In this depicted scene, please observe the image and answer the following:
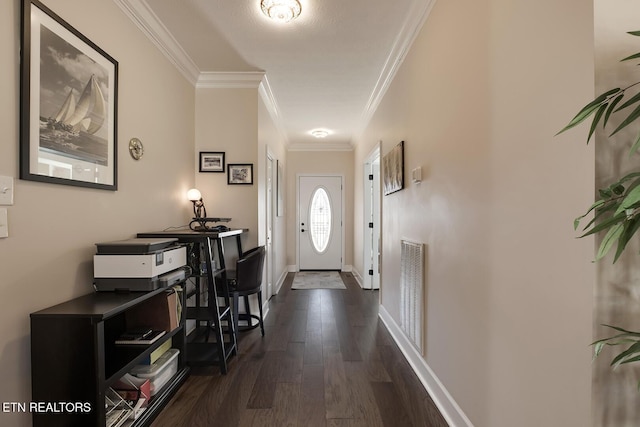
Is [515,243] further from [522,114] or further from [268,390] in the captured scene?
[268,390]

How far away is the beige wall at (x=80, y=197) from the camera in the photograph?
1253 mm

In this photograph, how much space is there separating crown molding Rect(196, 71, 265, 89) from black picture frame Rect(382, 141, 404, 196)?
1.52m

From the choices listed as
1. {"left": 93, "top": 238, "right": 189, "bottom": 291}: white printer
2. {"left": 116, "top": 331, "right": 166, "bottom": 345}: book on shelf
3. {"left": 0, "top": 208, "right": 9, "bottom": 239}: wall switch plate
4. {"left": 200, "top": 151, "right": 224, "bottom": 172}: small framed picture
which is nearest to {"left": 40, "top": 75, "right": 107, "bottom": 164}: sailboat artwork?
{"left": 0, "top": 208, "right": 9, "bottom": 239}: wall switch plate

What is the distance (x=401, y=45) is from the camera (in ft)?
8.18

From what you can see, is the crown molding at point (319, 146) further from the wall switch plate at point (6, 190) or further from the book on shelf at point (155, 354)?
the wall switch plate at point (6, 190)

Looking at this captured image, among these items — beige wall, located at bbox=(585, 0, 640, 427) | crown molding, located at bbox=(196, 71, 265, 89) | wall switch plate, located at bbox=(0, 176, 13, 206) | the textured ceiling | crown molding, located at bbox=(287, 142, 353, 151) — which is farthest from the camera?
crown molding, located at bbox=(287, 142, 353, 151)

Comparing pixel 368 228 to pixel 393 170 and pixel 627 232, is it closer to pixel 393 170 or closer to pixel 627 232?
pixel 393 170

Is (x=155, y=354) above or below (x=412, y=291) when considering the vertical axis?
below

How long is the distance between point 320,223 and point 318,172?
3.30 feet

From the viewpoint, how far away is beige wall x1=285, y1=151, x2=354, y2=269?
608 cm

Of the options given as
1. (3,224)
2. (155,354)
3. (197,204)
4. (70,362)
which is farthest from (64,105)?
(197,204)

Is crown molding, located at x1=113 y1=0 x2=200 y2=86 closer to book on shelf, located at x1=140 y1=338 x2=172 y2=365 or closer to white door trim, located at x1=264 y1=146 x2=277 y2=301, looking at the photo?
white door trim, located at x1=264 y1=146 x2=277 y2=301

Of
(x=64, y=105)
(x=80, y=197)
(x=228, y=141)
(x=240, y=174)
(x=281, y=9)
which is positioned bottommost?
(x=80, y=197)

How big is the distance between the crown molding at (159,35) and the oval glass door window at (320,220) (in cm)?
341
